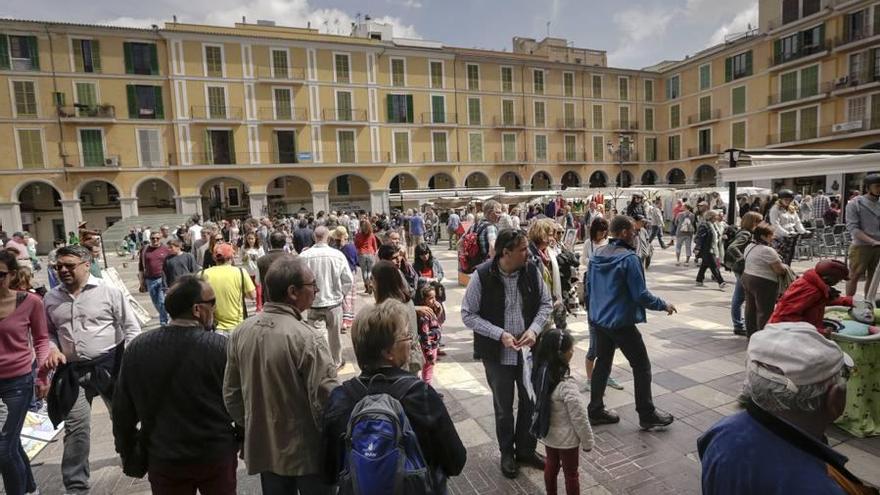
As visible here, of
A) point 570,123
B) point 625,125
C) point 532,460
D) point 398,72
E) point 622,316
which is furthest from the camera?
point 625,125

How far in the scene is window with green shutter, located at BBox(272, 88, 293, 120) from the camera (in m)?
27.5

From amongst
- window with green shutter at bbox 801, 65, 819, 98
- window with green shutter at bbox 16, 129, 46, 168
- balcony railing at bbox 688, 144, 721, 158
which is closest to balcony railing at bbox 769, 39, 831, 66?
window with green shutter at bbox 801, 65, 819, 98

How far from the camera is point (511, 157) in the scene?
32938 mm

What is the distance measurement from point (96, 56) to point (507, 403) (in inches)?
1231

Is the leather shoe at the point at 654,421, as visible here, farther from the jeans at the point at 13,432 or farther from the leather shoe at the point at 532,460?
the jeans at the point at 13,432

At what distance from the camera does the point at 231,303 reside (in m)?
3.99

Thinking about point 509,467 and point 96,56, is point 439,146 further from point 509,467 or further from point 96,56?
point 509,467

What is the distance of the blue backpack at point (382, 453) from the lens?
1330 mm

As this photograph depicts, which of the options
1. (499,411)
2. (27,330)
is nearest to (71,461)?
(27,330)

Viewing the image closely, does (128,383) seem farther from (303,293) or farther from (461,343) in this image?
(461,343)

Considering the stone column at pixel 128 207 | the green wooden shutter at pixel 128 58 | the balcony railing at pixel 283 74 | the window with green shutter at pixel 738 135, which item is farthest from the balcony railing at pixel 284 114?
the window with green shutter at pixel 738 135

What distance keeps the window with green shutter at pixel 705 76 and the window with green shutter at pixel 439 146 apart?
66.1ft

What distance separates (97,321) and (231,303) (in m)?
1.15

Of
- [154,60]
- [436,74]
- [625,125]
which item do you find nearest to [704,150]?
[625,125]
